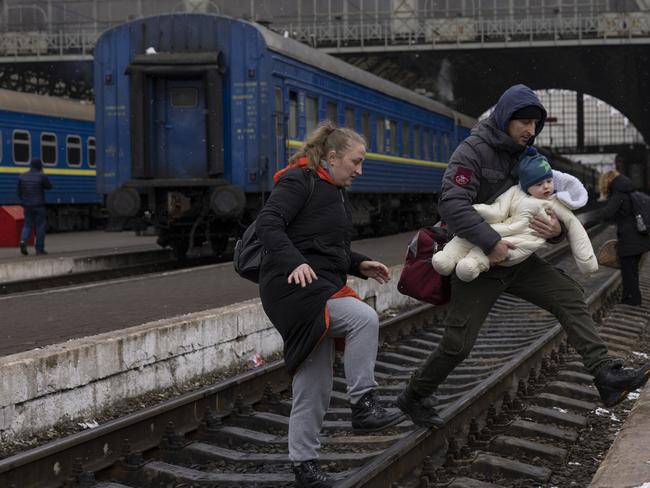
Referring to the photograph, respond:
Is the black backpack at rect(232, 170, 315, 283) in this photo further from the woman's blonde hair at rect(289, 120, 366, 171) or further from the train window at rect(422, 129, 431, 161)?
the train window at rect(422, 129, 431, 161)

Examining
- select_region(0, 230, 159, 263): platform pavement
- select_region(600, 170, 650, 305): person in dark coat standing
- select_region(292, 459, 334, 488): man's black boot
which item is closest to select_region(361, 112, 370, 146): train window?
select_region(0, 230, 159, 263): platform pavement

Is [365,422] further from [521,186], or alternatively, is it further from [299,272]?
[521,186]

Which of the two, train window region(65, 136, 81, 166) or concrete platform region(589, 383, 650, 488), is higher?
train window region(65, 136, 81, 166)

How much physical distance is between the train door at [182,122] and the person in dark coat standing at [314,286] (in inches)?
458

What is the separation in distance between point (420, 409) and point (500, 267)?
0.88m

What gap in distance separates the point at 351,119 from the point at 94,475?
49.7 feet

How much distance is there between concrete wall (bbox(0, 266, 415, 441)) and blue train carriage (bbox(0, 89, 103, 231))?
58.1 ft

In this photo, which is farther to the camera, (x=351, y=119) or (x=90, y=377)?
(x=351, y=119)

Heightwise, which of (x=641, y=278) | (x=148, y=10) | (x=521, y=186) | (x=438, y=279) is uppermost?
(x=148, y=10)

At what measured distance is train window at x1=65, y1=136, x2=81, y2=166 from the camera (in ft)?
96.3

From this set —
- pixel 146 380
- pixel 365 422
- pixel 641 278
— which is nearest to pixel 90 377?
pixel 146 380

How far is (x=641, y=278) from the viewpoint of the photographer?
17.8 metres

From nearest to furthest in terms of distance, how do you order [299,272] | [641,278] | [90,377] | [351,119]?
[299,272] → [90,377] → [641,278] → [351,119]

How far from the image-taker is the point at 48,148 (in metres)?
28.3
